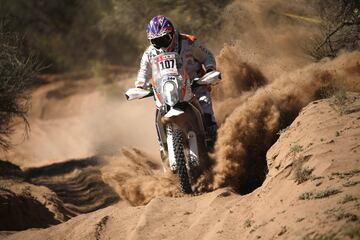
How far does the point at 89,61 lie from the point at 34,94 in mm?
4963

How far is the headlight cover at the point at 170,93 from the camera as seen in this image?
7.61m

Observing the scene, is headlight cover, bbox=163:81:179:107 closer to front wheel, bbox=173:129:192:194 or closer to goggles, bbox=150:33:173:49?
front wheel, bbox=173:129:192:194

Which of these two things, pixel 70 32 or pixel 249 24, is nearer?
pixel 249 24

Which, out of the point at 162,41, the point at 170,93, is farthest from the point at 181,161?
the point at 162,41

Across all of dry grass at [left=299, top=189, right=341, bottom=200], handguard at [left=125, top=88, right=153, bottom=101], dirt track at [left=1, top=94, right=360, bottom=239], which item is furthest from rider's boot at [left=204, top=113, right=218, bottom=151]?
dry grass at [left=299, top=189, right=341, bottom=200]

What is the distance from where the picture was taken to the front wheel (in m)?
7.64

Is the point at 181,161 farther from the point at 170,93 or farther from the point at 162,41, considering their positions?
the point at 162,41

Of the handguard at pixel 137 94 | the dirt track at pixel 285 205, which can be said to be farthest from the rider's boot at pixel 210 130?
the dirt track at pixel 285 205

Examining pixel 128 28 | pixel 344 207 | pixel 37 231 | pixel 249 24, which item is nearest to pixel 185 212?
pixel 37 231

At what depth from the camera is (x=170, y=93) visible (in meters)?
7.65

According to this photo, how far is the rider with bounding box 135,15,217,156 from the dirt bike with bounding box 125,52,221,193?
10.4 inches

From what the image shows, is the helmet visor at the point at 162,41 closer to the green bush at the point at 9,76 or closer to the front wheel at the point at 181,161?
the front wheel at the point at 181,161

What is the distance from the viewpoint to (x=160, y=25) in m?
8.30

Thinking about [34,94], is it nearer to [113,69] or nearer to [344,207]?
[113,69]
